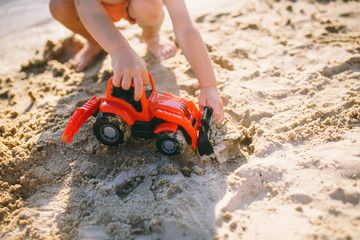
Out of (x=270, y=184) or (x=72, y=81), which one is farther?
(x=72, y=81)

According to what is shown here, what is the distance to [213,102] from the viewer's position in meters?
1.85

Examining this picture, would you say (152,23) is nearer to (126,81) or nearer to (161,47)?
(161,47)

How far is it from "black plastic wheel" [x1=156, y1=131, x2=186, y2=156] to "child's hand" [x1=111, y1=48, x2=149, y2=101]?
26cm

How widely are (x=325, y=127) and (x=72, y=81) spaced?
6.63 ft

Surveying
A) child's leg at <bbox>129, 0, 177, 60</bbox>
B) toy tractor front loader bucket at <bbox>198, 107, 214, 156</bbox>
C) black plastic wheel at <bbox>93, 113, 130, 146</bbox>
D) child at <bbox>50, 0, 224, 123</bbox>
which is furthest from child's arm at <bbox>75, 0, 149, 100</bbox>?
child's leg at <bbox>129, 0, 177, 60</bbox>

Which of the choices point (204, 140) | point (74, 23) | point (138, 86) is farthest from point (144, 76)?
point (74, 23)

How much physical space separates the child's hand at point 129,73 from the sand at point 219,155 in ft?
1.44

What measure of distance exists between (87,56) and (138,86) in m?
1.34

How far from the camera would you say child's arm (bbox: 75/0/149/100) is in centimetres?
150

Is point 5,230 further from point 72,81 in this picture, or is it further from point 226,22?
point 226,22

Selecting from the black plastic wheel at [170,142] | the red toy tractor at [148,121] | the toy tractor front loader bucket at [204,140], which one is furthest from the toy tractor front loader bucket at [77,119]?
the toy tractor front loader bucket at [204,140]

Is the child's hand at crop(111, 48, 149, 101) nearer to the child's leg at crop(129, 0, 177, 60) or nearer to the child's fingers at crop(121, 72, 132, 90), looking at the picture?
the child's fingers at crop(121, 72, 132, 90)

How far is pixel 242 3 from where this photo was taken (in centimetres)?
331

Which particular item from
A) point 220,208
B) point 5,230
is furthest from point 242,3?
point 5,230
